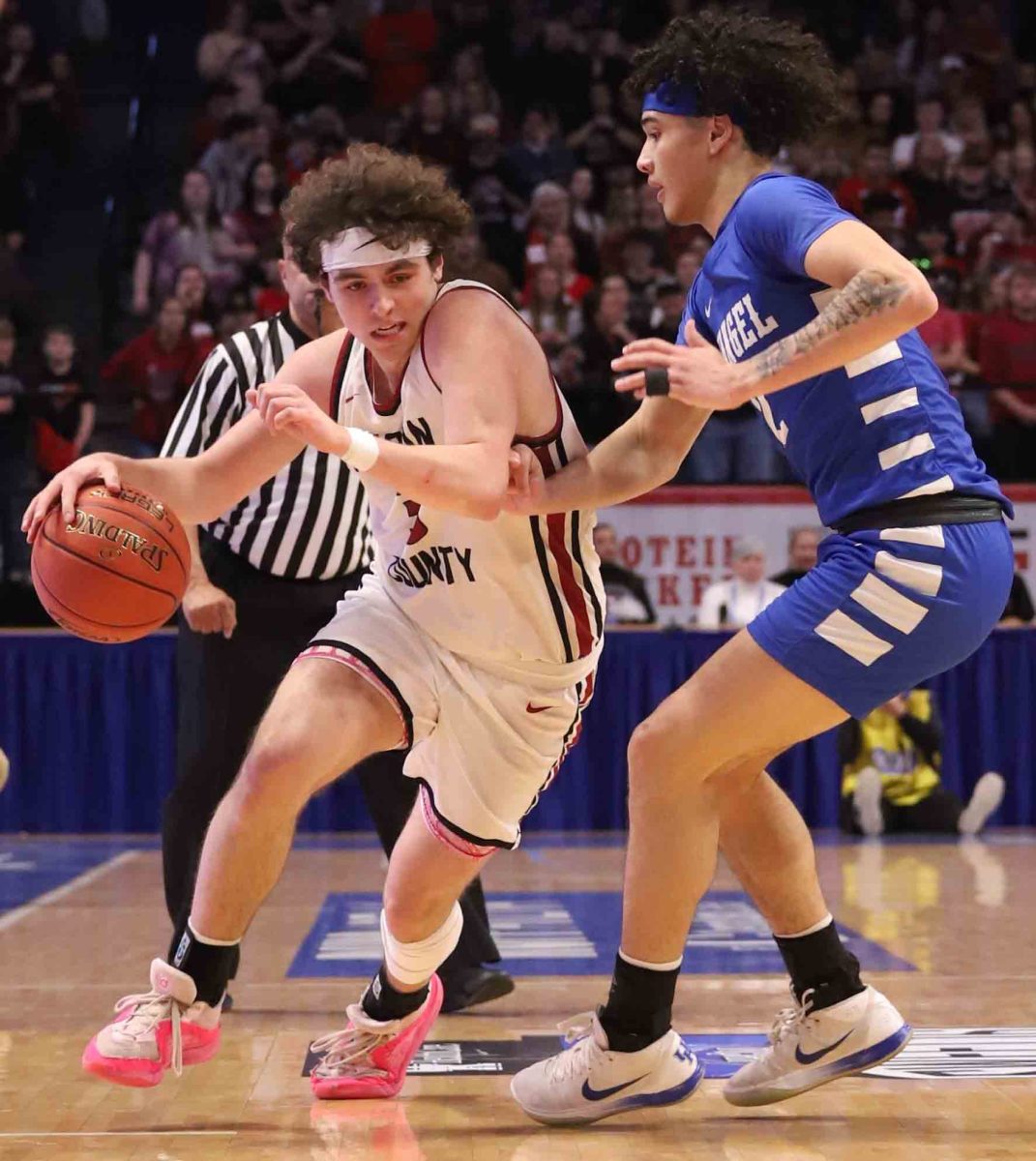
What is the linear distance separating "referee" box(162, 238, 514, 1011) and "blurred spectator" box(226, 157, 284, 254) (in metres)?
8.18

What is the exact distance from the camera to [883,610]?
304cm

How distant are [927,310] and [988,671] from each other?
7.22 meters

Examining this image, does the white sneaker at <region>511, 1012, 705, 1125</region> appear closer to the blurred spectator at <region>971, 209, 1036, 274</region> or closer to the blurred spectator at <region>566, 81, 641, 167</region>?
the blurred spectator at <region>971, 209, 1036, 274</region>

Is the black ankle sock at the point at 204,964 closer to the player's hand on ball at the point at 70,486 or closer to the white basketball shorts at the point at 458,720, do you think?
the white basketball shorts at the point at 458,720

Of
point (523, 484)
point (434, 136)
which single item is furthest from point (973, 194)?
point (523, 484)

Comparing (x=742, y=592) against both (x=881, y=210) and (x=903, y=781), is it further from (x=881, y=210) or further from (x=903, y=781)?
(x=881, y=210)

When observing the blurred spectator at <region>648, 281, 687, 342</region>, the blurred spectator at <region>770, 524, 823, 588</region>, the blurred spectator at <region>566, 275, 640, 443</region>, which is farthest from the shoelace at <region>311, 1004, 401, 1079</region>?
the blurred spectator at <region>648, 281, 687, 342</region>

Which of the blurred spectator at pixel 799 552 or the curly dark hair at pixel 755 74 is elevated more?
the curly dark hair at pixel 755 74

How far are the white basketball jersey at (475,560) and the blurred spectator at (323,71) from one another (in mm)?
11606

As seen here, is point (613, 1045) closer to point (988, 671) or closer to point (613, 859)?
point (613, 859)

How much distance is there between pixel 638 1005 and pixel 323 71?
12.6m

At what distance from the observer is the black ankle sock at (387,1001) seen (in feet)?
11.6

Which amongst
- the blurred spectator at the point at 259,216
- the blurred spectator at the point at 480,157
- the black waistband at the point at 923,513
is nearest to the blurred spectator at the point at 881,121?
the blurred spectator at the point at 480,157

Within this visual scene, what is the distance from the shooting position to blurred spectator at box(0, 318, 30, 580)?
10.6 meters
